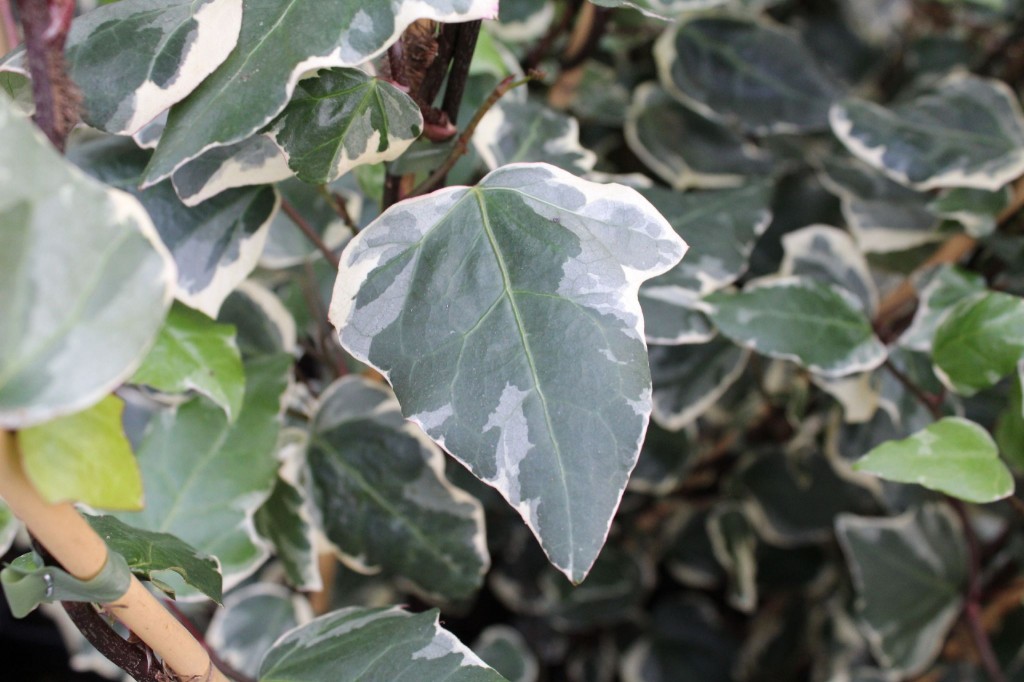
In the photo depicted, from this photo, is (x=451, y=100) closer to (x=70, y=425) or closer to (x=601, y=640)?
(x=70, y=425)

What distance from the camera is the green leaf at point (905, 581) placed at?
854 millimetres

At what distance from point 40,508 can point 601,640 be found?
1.09 meters

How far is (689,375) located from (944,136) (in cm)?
33

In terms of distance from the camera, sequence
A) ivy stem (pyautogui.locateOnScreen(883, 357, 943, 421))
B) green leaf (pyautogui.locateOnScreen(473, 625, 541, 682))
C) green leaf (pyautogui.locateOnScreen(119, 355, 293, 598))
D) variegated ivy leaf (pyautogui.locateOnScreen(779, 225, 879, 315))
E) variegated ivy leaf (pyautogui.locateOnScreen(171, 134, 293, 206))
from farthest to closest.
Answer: green leaf (pyautogui.locateOnScreen(473, 625, 541, 682))
variegated ivy leaf (pyautogui.locateOnScreen(779, 225, 879, 315))
ivy stem (pyautogui.locateOnScreen(883, 357, 943, 421))
green leaf (pyautogui.locateOnScreen(119, 355, 293, 598))
variegated ivy leaf (pyautogui.locateOnScreen(171, 134, 293, 206))

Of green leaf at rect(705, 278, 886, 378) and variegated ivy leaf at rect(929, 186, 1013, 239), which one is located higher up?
variegated ivy leaf at rect(929, 186, 1013, 239)

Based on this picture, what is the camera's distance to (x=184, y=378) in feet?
1.73

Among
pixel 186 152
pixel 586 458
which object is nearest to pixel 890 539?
pixel 586 458

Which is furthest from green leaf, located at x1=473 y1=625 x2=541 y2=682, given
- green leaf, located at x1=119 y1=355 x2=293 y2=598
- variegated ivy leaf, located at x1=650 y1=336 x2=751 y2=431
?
green leaf, located at x1=119 y1=355 x2=293 y2=598

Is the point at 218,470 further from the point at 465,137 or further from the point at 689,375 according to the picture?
the point at 689,375

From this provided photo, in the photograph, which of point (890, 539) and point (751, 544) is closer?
point (890, 539)

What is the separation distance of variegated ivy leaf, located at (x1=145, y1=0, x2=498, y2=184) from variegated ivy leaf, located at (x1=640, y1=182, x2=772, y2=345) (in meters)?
0.32

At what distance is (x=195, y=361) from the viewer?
1.77 ft

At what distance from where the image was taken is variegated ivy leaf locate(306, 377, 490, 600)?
65 cm

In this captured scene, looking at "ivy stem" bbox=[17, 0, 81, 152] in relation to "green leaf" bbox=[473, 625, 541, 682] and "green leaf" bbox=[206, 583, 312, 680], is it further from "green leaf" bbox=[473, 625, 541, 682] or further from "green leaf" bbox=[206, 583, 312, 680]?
"green leaf" bbox=[473, 625, 541, 682]
